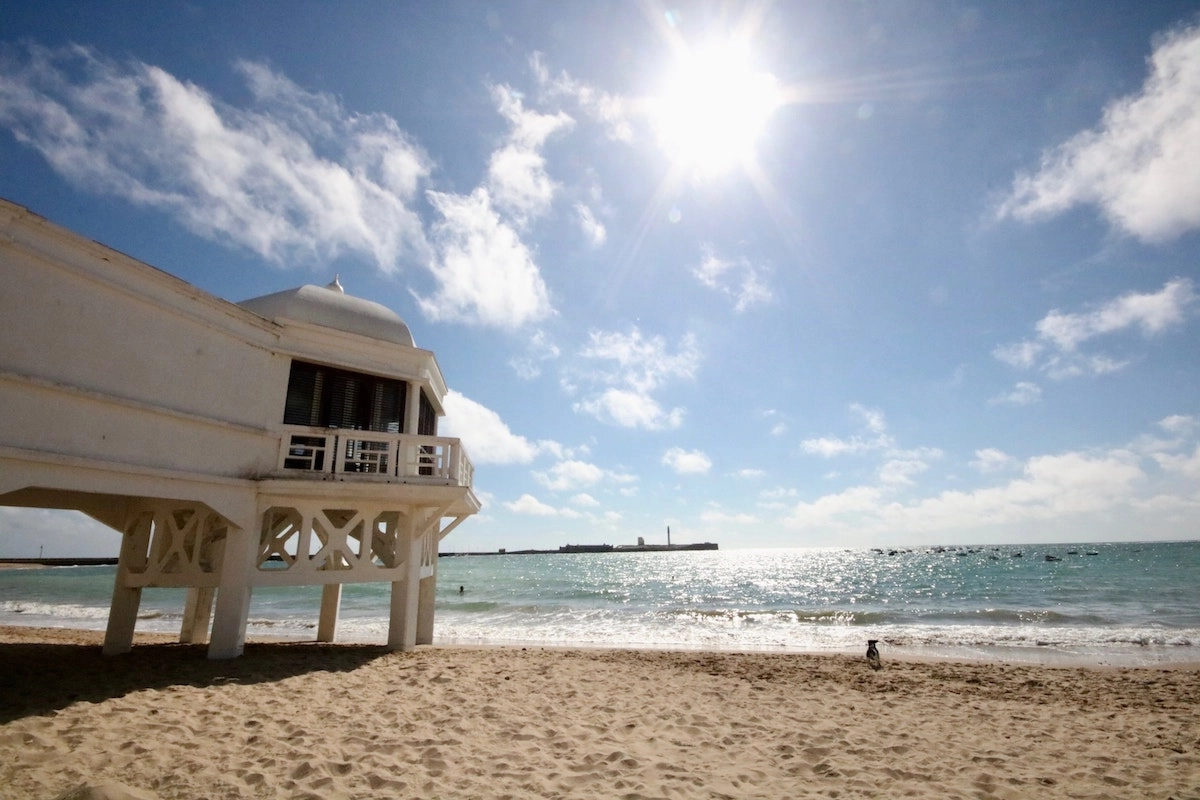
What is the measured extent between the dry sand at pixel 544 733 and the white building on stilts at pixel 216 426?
190 cm

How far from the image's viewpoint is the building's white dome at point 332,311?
36.3ft

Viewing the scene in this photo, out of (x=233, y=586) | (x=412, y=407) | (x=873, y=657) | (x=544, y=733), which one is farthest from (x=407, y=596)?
(x=873, y=657)

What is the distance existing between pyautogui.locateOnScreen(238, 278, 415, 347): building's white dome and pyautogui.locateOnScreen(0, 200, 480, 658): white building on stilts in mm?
39

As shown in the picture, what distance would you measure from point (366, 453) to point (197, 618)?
9298 millimetres

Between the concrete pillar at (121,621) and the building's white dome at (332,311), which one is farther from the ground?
the building's white dome at (332,311)

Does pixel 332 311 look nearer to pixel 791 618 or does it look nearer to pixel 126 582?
pixel 126 582

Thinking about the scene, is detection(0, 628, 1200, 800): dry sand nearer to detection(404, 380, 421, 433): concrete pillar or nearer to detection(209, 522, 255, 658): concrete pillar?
detection(209, 522, 255, 658): concrete pillar

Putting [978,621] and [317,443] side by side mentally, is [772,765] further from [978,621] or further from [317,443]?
[978,621]

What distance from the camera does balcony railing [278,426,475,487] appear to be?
A: 10.3m

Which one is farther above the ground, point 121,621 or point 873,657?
point 121,621

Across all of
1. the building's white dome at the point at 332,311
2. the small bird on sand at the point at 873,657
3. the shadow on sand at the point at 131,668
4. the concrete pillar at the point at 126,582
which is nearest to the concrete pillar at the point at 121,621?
the concrete pillar at the point at 126,582

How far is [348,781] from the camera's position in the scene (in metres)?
5.36

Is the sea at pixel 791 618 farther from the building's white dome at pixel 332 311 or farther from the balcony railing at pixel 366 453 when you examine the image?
the building's white dome at pixel 332 311

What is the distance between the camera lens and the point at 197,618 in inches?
615
